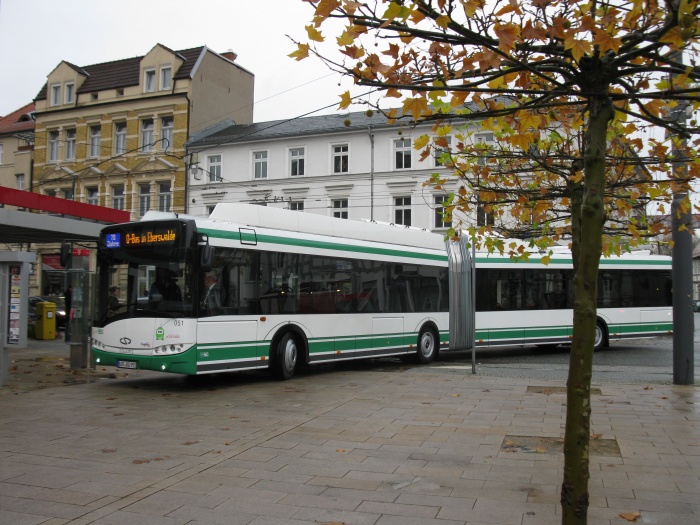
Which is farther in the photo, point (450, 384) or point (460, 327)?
point (460, 327)

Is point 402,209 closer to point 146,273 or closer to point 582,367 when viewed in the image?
point 146,273

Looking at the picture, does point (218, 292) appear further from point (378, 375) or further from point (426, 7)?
point (426, 7)

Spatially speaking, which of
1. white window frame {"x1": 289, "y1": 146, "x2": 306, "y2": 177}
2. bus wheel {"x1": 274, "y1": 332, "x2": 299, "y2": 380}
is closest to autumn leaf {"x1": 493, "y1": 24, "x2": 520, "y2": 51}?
bus wheel {"x1": 274, "y1": 332, "x2": 299, "y2": 380}

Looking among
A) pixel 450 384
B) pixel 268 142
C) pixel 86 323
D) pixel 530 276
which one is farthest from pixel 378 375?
pixel 268 142

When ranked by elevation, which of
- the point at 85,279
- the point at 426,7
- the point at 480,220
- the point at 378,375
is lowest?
the point at 378,375

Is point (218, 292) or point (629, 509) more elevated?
point (218, 292)

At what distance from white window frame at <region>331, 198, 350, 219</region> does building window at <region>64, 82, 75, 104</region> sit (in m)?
21.2

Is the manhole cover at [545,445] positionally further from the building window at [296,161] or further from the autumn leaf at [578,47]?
the building window at [296,161]

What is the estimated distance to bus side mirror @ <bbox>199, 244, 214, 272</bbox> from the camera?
36.5 feet

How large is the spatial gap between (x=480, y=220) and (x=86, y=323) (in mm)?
8494

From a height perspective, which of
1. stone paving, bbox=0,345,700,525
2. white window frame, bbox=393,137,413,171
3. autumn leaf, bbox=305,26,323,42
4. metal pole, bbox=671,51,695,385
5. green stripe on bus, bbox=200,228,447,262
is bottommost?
stone paving, bbox=0,345,700,525

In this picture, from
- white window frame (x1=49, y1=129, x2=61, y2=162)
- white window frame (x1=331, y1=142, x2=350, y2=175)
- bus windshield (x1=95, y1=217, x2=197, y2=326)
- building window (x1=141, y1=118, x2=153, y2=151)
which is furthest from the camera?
white window frame (x1=49, y1=129, x2=61, y2=162)

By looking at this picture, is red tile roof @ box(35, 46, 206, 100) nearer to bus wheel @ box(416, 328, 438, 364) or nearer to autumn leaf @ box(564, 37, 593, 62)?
bus wheel @ box(416, 328, 438, 364)

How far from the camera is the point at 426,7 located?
4.34 m
